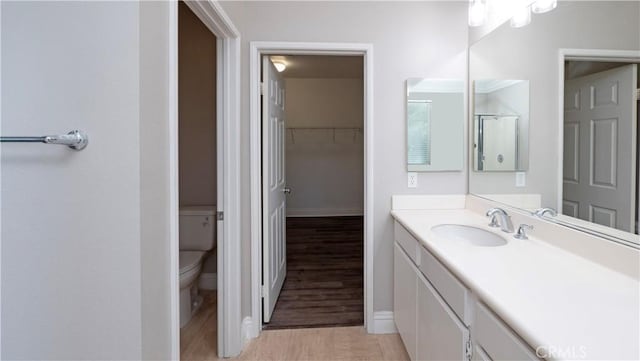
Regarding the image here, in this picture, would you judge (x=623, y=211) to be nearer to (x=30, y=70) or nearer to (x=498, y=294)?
(x=498, y=294)

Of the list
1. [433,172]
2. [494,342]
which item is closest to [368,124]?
[433,172]

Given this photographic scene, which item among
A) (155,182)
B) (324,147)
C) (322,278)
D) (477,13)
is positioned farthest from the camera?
(324,147)

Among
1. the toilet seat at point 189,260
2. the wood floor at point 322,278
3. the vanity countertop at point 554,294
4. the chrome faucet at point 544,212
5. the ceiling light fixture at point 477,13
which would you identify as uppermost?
the ceiling light fixture at point 477,13

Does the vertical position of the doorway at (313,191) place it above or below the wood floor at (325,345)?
above

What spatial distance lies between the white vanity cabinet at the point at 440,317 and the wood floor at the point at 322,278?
60cm

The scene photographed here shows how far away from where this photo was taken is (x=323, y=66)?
4707 millimetres

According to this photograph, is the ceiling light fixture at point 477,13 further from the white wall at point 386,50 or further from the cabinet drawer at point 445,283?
the cabinet drawer at point 445,283

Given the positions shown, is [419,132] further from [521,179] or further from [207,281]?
[207,281]

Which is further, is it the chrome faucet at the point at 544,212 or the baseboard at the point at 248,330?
the baseboard at the point at 248,330

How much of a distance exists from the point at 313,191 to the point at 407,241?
12.9ft

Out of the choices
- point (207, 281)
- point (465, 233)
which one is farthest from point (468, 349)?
point (207, 281)

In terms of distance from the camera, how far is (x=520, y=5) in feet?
5.59

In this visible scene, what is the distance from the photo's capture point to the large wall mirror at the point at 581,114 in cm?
110

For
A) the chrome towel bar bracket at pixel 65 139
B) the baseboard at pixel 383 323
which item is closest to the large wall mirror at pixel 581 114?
the baseboard at pixel 383 323
